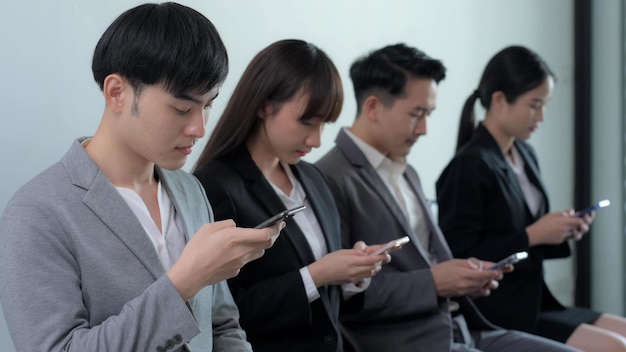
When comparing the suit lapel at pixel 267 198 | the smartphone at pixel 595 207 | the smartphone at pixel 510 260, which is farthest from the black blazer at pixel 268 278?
the smartphone at pixel 595 207

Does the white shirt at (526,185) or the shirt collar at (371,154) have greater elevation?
the shirt collar at (371,154)

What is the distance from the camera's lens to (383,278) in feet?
7.29

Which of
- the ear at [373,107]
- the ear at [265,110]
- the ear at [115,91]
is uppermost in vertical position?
the ear at [115,91]

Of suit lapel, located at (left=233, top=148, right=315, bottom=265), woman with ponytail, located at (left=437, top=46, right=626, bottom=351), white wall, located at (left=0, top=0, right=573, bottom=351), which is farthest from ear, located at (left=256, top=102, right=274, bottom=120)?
woman with ponytail, located at (left=437, top=46, right=626, bottom=351)

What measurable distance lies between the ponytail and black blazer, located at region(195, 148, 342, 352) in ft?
3.48

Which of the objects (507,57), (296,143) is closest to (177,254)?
(296,143)

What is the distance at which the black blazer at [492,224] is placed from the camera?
8.46 ft

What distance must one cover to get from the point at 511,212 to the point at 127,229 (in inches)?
61.2

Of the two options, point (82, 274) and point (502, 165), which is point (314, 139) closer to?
point (82, 274)

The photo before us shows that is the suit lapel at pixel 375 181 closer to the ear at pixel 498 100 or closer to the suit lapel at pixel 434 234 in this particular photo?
the suit lapel at pixel 434 234

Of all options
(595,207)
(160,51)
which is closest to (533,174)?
(595,207)

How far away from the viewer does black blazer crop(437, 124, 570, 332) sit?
102 inches

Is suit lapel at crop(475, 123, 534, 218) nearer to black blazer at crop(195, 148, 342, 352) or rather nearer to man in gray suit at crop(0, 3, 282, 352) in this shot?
black blazer at crop(195, 148, 342, 352)

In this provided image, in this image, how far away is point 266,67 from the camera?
1.94 metres
